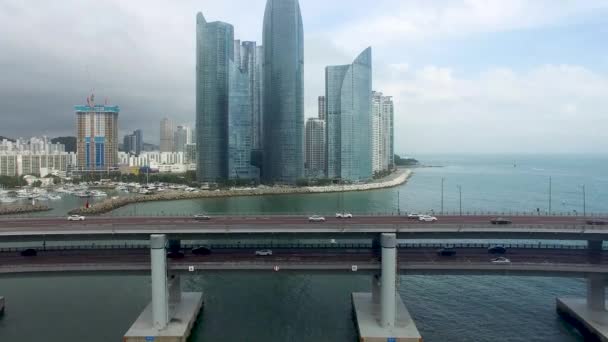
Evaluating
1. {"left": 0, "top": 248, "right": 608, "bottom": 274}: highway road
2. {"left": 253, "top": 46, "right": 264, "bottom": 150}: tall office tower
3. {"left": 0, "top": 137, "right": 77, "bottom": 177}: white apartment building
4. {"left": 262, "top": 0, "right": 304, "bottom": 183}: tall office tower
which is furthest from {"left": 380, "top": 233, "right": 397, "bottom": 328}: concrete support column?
{"left": 0, "top": 137, "right": 77, "bottom": 177}: white apartment building

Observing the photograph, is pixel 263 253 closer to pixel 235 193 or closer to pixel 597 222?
pixel 597 222

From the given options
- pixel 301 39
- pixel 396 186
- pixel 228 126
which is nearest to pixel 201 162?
pixel 228 126

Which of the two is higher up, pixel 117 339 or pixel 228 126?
pixel 228 126

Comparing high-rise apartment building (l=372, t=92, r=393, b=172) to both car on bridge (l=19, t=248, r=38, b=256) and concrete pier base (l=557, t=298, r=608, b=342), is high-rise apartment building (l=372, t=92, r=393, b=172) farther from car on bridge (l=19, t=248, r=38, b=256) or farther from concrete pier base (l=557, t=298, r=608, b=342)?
car on bridge (l=19, t=248, r=38, b=256)

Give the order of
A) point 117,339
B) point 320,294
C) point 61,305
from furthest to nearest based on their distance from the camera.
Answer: point 320,294, point 61,305, point 117,339

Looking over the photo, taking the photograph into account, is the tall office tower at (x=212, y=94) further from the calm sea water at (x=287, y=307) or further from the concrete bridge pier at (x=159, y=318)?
the concrete bridge pier at (x=159, y=318)

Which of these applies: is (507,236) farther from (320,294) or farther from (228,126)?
(228,126)
